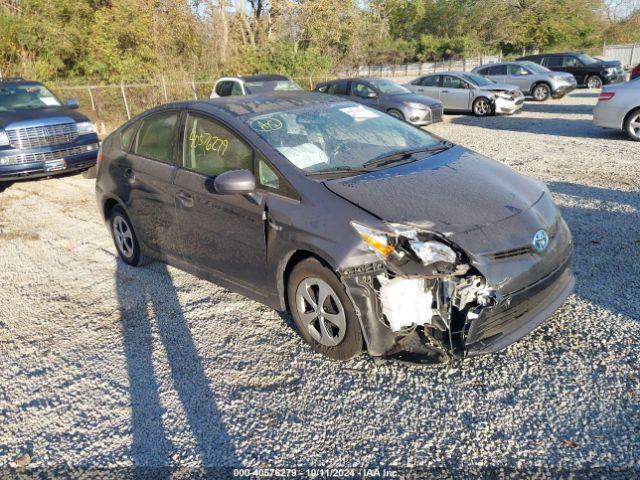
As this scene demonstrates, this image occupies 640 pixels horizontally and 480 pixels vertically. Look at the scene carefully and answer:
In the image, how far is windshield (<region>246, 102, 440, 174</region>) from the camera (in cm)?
384

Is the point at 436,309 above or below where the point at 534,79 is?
below

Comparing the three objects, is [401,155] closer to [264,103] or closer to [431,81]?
[264,103]

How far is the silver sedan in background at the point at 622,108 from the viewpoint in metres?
10.1

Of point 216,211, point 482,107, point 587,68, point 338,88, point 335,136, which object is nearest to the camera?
point 216,211

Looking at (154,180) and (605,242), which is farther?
(605,242)

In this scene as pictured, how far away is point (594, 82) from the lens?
21547 millimetres

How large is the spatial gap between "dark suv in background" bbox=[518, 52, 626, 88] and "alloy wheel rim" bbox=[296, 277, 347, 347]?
71.8 ft

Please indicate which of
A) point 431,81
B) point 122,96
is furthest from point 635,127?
point 122,96

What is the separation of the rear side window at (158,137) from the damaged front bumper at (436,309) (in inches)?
92.7

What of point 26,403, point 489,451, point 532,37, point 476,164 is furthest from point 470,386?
point 532,37

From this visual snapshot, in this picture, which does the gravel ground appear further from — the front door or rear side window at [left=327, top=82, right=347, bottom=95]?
rear side window at [left=327, top=82, right=347, bottom=95]

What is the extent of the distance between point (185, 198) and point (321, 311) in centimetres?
165

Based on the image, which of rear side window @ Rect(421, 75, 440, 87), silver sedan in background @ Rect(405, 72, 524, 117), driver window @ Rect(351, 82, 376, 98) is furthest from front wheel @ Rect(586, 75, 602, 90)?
driver window @ Rect(351, 82, 376, 98)

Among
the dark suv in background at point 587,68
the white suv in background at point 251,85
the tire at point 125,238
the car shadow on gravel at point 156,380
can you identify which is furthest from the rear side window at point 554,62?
the car shadow on gravel at point 156,380
